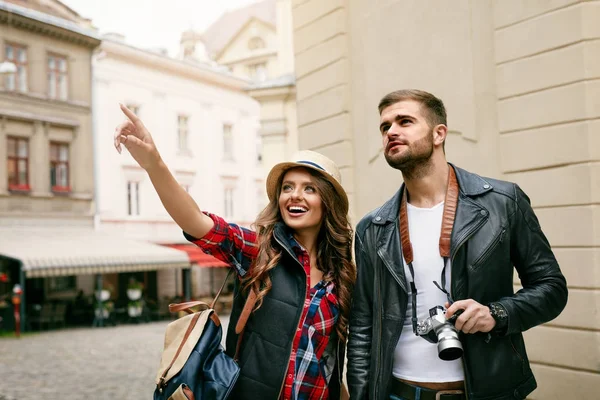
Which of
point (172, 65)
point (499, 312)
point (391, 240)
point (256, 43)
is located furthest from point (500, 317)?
point (256, 43)

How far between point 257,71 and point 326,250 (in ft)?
113

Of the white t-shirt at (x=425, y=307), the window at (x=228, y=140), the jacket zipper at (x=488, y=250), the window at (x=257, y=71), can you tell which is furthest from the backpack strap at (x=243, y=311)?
the window at (x=257, y=71)

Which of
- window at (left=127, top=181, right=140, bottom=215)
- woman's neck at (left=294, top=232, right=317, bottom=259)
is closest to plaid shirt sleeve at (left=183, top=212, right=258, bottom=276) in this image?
woman's neck at (left=294, top=232, right=317, bottom=259)

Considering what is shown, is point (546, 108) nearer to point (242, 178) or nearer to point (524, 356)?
point (524, 356)

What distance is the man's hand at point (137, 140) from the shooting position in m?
2.44

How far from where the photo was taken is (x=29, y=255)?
18234mm

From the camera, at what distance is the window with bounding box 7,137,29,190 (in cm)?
2094

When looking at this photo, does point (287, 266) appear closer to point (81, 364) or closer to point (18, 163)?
point (81, 364)

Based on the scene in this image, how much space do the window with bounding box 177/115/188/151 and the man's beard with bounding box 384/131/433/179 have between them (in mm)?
25632

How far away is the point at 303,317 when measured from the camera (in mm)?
2668

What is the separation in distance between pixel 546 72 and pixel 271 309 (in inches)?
116

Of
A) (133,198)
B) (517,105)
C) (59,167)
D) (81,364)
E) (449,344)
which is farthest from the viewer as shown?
(133,198)

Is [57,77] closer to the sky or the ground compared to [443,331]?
closer to the sky

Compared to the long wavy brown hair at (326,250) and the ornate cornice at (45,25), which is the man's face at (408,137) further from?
the ornate cornice at (45,25)
